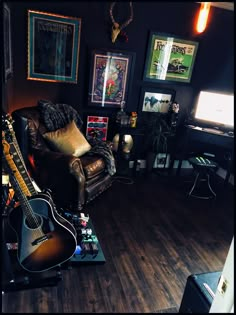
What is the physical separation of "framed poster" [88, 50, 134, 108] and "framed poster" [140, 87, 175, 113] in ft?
0.89

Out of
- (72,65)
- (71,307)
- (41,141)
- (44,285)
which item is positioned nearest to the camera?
(71,307)

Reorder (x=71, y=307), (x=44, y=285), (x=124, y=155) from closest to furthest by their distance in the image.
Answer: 1. (x=71, y=307)
2. (x=44, y=285)
3. (x=124, y=155)

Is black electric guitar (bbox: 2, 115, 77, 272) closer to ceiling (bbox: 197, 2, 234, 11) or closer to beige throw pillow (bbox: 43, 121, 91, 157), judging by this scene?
beige throw pillow (bbox: 43, 121, 91, 157)

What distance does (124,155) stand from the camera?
3.30 meters

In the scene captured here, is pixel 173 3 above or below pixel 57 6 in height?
above

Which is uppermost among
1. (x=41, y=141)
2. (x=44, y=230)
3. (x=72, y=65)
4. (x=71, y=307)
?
(x=72, y=65)

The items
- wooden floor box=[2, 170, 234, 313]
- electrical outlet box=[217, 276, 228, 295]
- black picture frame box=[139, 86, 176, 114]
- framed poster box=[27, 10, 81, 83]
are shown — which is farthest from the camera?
black picture frame box=[139, 86, 176, 114]

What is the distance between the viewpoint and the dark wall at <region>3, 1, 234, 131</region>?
2865mm

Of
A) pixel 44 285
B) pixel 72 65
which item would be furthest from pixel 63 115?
pixel 44 285

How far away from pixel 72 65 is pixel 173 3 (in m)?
1.45

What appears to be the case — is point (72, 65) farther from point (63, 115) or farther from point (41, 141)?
point (41, 141)

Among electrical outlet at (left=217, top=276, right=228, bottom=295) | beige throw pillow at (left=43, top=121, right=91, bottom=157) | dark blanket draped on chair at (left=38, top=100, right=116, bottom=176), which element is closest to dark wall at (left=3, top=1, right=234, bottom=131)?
dark blanket draped on chair at (left=38, top=100, right=116, bottom=176)

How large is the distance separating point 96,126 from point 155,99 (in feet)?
2.97

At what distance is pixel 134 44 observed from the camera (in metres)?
3.24
